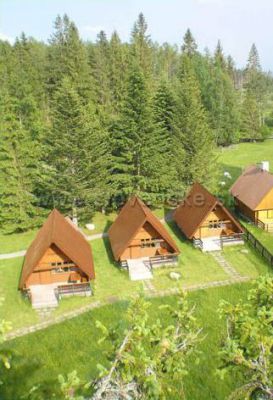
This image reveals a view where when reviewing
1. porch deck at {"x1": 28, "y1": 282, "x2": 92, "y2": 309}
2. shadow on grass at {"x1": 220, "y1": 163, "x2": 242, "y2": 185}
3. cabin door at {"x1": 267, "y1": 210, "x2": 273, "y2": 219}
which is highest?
shadow on grass at {"x1": 220, "y1": 163, "x2": 242, "y2": 185}

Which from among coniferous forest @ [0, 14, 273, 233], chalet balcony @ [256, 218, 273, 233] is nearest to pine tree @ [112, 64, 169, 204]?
coniferous forest @ [0, 14, 273, 233]

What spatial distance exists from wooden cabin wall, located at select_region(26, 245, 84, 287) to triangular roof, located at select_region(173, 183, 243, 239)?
35.6ft

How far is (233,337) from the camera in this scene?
31.2 feet

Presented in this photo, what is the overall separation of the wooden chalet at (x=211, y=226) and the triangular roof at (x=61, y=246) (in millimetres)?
Answer: 9007

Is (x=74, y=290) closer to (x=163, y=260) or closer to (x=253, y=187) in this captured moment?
(x=163, y=260)

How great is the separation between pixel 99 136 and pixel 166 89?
46.0ft

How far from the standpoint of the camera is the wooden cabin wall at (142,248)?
28.3 meters

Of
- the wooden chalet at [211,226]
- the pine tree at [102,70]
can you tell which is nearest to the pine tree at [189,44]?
the pine tree at [102,70]

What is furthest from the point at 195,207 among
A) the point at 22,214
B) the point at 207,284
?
the point at 22,214

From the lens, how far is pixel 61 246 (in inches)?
962

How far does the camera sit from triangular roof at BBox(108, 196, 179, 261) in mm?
27719

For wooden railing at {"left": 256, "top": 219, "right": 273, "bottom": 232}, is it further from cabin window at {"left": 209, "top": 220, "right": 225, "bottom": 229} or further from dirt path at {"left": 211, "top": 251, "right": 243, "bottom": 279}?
dirt path at {"left": 211, "top": 251, "right": 243, "bottom": 279}

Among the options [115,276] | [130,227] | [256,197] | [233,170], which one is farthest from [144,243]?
[233,170]

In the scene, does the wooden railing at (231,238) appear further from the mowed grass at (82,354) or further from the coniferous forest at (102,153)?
the coniferous forest at (102,153)
